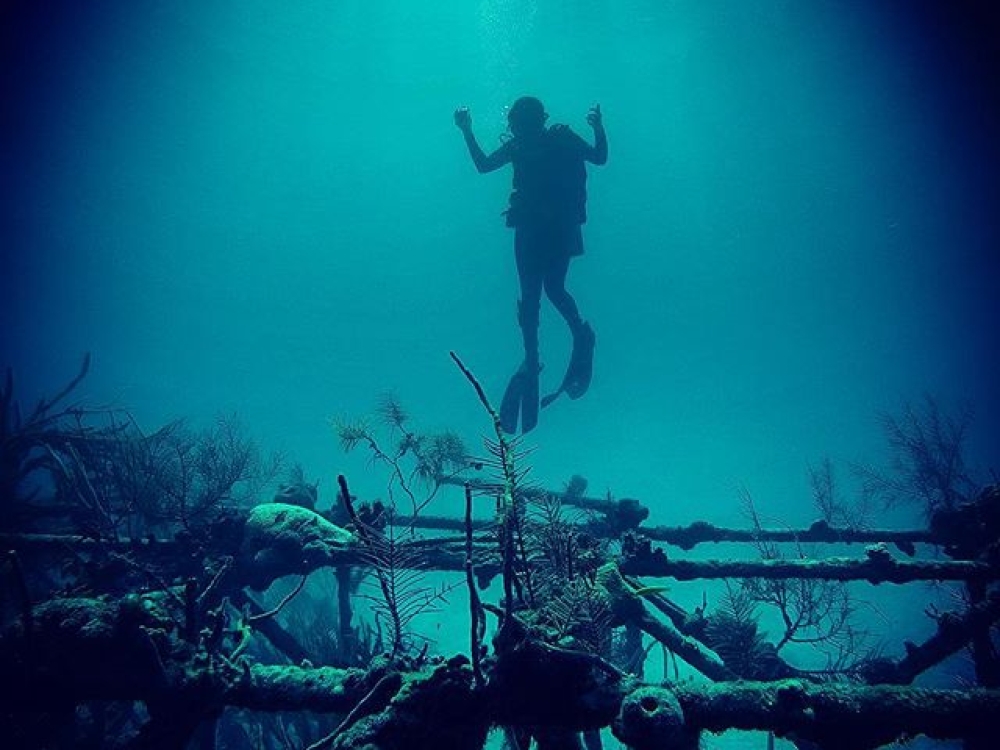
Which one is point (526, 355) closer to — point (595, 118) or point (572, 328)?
point (572, 328)

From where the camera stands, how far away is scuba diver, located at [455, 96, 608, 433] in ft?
37.2

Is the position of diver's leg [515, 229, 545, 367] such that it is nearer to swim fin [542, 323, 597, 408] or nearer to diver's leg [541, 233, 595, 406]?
diver's leg [541, 233, 595, 406]

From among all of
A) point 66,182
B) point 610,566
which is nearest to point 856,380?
point 610,566

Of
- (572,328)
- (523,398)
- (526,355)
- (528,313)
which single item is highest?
(528,313)

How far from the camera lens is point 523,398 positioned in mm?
11516

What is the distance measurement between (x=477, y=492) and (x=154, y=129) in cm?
13807

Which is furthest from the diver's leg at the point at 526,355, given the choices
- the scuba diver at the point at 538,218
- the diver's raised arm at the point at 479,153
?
the diver's raised arm at the point at 479,153

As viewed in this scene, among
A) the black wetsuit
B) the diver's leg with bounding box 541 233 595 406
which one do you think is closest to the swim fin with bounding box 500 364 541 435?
the diver's leg with bounding box 541 233 595 406

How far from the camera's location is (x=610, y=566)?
3826 millimetres

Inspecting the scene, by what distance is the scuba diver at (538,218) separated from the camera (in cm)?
1134

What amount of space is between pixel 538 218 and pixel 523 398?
14.6ft

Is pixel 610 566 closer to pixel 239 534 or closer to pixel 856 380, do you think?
pixel 239 534

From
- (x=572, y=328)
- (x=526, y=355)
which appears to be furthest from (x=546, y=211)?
(x=526, y=355)

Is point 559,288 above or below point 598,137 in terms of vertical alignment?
below
